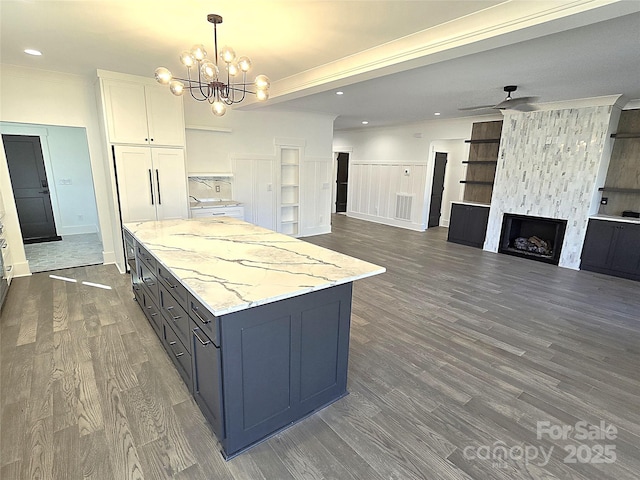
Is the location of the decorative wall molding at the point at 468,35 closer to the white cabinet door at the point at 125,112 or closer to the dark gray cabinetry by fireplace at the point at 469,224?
the white cabinet door at the point at 125,112

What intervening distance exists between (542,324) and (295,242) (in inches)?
110

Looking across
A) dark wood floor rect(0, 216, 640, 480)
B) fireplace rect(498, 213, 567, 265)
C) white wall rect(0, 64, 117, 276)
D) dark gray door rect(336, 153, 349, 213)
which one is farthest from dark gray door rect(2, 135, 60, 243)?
fireplace rect(498, 213, 567, 265)

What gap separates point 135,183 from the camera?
4.41 meters

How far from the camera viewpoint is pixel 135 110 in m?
4.25

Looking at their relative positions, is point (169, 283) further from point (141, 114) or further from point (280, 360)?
point (141, 114)

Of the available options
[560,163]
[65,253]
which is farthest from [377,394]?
[65,253]

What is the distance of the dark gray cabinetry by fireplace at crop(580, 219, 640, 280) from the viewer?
4793 mm

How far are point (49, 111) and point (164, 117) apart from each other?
141 centimetres

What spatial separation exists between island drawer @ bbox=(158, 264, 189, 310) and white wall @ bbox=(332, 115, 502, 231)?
6.86 m

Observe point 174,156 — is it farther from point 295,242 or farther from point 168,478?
point 168,478

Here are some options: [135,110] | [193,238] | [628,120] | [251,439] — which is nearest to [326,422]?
[251,439]

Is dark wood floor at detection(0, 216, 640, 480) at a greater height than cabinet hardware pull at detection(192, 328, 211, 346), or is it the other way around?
cabinet hardware pull at detection(192, 328, 211, 346)

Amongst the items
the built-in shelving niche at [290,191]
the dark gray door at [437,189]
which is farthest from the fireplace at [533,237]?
the built-in shelving niche at [290,191]

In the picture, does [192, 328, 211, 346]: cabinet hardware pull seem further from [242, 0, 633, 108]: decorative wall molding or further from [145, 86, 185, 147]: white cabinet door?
[145, 86, 185, 147]: white cabinet door
